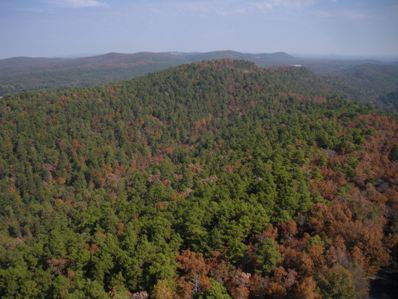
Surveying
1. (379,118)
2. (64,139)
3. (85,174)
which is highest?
(379,118)

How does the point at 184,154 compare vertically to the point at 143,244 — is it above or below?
below

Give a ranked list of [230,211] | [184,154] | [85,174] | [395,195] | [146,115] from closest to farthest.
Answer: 1. [230,211]
2. [395,195]
3. [85,174]
4. [184,154]
5. [146,115]

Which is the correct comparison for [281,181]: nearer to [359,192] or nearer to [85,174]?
[359,192]

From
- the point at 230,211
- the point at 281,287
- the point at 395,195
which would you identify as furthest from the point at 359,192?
the point at 281,287

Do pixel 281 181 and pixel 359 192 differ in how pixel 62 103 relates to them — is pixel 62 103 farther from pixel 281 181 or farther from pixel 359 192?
pixel 359 192

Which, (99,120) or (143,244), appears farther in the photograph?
(99,120)

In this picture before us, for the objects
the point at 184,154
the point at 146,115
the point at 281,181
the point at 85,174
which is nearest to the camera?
the point at 281,181
